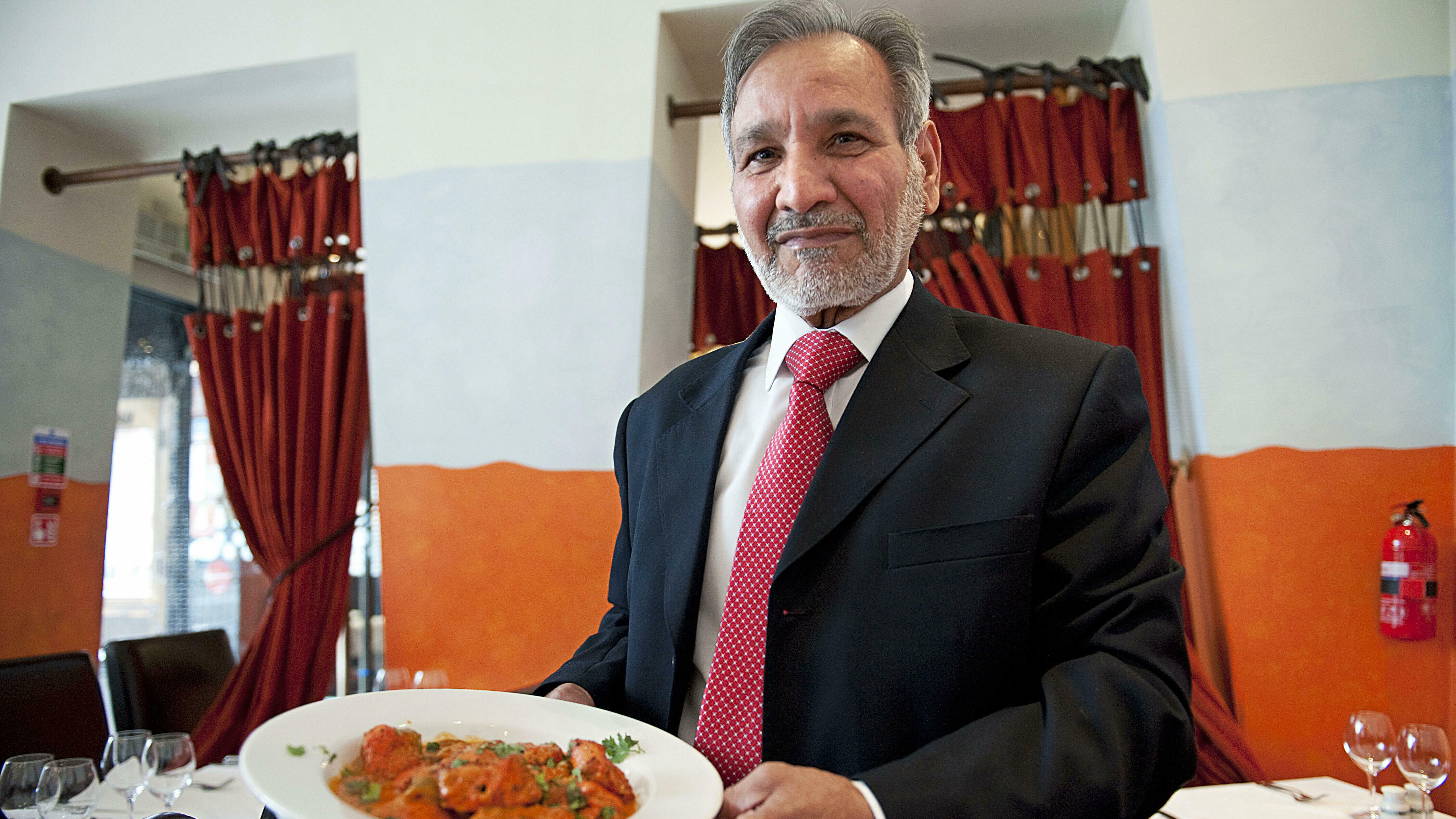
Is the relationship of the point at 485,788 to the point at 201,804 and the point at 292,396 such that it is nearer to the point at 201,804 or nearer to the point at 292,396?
the point at 201,804

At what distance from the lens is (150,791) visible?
1665 millimetres

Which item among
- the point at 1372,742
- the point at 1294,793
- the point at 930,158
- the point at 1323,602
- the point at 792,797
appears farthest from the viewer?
the point at 1323,602

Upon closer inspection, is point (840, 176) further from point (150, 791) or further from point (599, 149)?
point (599, 149)

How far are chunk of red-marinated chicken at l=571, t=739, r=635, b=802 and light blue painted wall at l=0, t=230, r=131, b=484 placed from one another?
345cm

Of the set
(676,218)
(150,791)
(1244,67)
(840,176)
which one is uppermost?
(1244,67)

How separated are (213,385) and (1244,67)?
353cm

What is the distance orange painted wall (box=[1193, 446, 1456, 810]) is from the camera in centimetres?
223

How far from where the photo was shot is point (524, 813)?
0.71 metres

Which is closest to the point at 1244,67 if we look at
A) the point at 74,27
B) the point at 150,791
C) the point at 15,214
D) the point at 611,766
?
the point at 611,766

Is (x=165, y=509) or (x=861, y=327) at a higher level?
(x=861, y=327)

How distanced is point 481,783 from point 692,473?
44cm

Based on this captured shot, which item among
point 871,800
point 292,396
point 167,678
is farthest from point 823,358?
point 292,396

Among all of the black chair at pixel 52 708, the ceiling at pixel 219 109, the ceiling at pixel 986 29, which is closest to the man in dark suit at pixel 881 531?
the ceiling at pixel 986 29

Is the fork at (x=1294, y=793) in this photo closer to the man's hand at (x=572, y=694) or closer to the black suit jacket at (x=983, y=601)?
the black suit jacket at (x=983, y=601)
